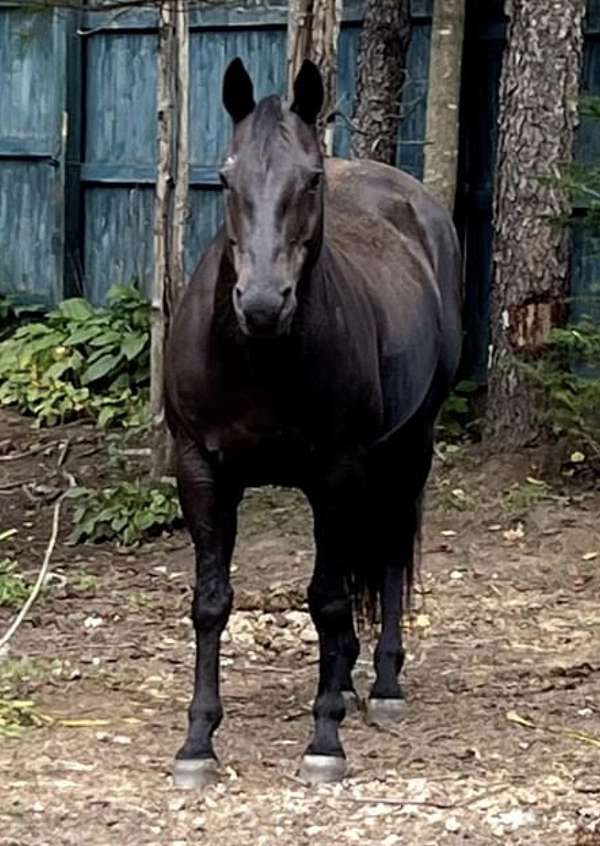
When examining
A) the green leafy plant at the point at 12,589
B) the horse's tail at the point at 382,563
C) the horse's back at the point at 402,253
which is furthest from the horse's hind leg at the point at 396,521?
the green leafy plant at the point at 12,589

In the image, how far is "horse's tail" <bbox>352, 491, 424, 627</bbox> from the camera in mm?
6008

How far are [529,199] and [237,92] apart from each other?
13.9 ft

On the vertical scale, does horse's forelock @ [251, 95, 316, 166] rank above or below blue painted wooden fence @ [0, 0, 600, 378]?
above

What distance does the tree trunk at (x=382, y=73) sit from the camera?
9719 millimetres

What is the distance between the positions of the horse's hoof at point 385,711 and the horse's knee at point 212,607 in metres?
0.84

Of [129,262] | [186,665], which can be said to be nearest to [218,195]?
[129,262]

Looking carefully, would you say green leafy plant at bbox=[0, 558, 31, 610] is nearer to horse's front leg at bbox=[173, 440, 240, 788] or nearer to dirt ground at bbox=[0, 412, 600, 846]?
dirt ground at bbox=[0, 412, 600, 846]

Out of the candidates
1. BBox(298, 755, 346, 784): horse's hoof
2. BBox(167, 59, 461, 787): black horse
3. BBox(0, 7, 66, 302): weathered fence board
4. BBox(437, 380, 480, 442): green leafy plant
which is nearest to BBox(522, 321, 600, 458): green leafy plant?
BBox(437, 380, 480, 442): green leafy plant

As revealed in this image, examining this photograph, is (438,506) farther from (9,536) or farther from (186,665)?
(186,665)

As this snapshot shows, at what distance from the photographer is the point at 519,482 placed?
28.6 ft

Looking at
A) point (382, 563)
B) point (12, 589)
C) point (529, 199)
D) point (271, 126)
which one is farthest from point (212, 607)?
point (529, 199)

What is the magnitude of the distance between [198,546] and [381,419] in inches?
26.3

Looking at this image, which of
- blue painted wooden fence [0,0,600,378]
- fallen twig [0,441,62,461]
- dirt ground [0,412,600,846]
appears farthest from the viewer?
blue painted wooden fence [0,0,600,378]

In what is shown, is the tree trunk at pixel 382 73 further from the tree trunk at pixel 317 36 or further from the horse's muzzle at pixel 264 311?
the horse's muzzle at pixel 264 311
